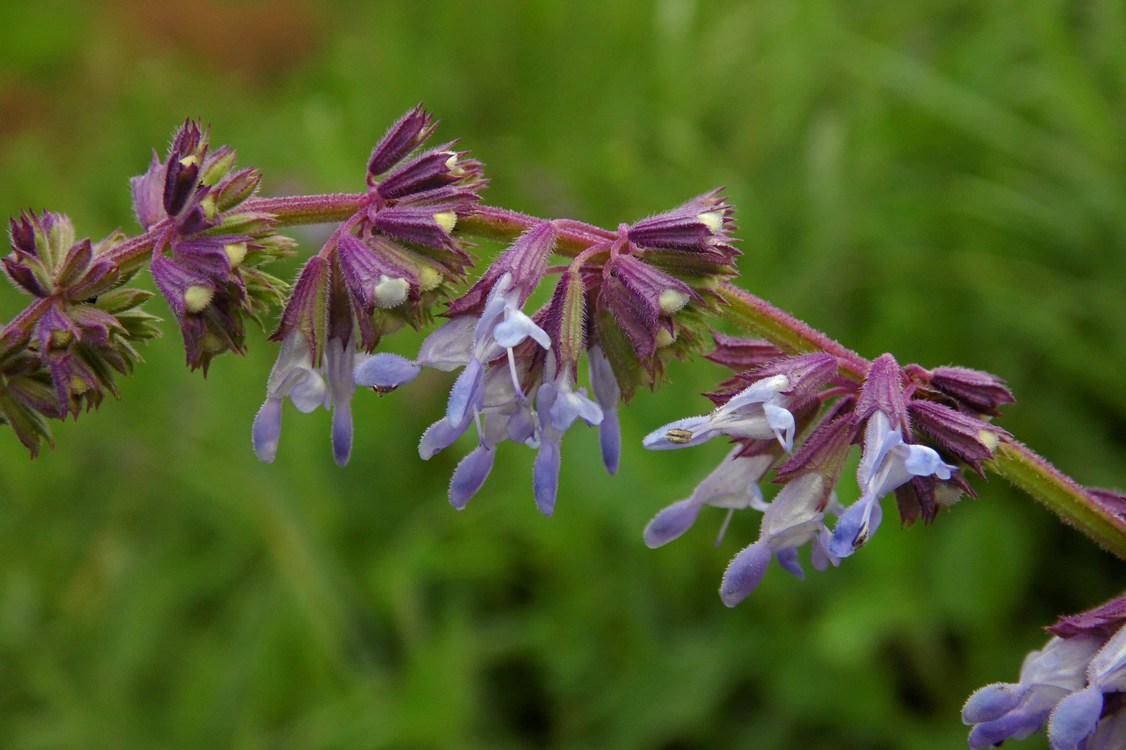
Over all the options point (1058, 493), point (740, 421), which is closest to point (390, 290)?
point (740, 421)

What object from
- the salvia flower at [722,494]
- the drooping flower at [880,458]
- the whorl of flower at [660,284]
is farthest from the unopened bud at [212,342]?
the drooping flower at [880,458]

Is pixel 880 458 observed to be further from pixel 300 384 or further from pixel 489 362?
pixel 300 384

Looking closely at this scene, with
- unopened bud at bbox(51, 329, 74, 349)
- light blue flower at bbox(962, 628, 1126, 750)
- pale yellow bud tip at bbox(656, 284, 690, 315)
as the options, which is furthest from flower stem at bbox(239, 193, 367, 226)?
light blue flower at bbox(962, 628, 1126, 750)

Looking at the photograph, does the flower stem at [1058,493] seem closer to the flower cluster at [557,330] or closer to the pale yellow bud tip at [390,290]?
the flower cluster at [557,330]

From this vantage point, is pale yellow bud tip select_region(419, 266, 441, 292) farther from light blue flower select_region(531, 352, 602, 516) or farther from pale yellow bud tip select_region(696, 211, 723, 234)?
pale yellow bud tip select_region(696, 211, 723, 234)

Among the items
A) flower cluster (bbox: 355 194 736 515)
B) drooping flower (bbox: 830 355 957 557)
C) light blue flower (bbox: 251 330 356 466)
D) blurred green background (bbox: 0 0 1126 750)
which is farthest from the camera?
blurred green background (bbox: 0 0 1126 750)

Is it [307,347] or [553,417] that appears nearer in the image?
[553,417]

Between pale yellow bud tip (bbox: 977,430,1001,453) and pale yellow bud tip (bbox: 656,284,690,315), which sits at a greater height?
pale yellow bud tip (bbox: 656,284,690,315)
